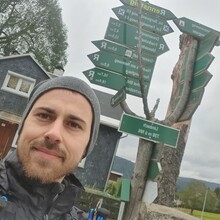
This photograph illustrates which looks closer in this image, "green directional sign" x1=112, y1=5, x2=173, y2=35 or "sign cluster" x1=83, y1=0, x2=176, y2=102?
"sign cluster" x1=83, y1=0, x2=176, y2=102

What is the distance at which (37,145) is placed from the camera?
1466mm

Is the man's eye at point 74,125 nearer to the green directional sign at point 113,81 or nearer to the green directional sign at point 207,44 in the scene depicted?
the green directional sign at point 113,81

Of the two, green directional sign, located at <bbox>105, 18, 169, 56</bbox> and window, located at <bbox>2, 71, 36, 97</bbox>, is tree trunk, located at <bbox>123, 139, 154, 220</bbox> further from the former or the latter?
window, located at <bbox>2, 71, 36, 97</bbox>

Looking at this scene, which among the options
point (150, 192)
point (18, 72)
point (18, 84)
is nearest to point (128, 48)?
point (150, 192)

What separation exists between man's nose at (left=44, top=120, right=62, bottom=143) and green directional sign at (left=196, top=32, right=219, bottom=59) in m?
2.41

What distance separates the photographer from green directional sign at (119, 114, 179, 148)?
3318 mm

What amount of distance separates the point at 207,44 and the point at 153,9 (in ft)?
3.19

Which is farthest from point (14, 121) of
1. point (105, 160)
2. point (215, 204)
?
point (215, 204)

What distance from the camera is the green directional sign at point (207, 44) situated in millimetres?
3305

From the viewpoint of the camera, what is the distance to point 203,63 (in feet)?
10.8

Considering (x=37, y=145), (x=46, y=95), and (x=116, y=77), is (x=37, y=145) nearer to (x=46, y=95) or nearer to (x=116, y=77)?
(x=46, y=95)

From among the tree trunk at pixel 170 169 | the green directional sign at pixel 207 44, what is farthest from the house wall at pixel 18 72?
the green directional sign at pixel 207 44

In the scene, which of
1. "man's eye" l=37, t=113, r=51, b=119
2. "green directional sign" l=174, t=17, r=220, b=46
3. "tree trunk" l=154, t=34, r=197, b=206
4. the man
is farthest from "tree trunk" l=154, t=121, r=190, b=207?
"man's eye" l=37, t=113, r=51, b=119

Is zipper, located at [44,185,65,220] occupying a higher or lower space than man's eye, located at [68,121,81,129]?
lower
